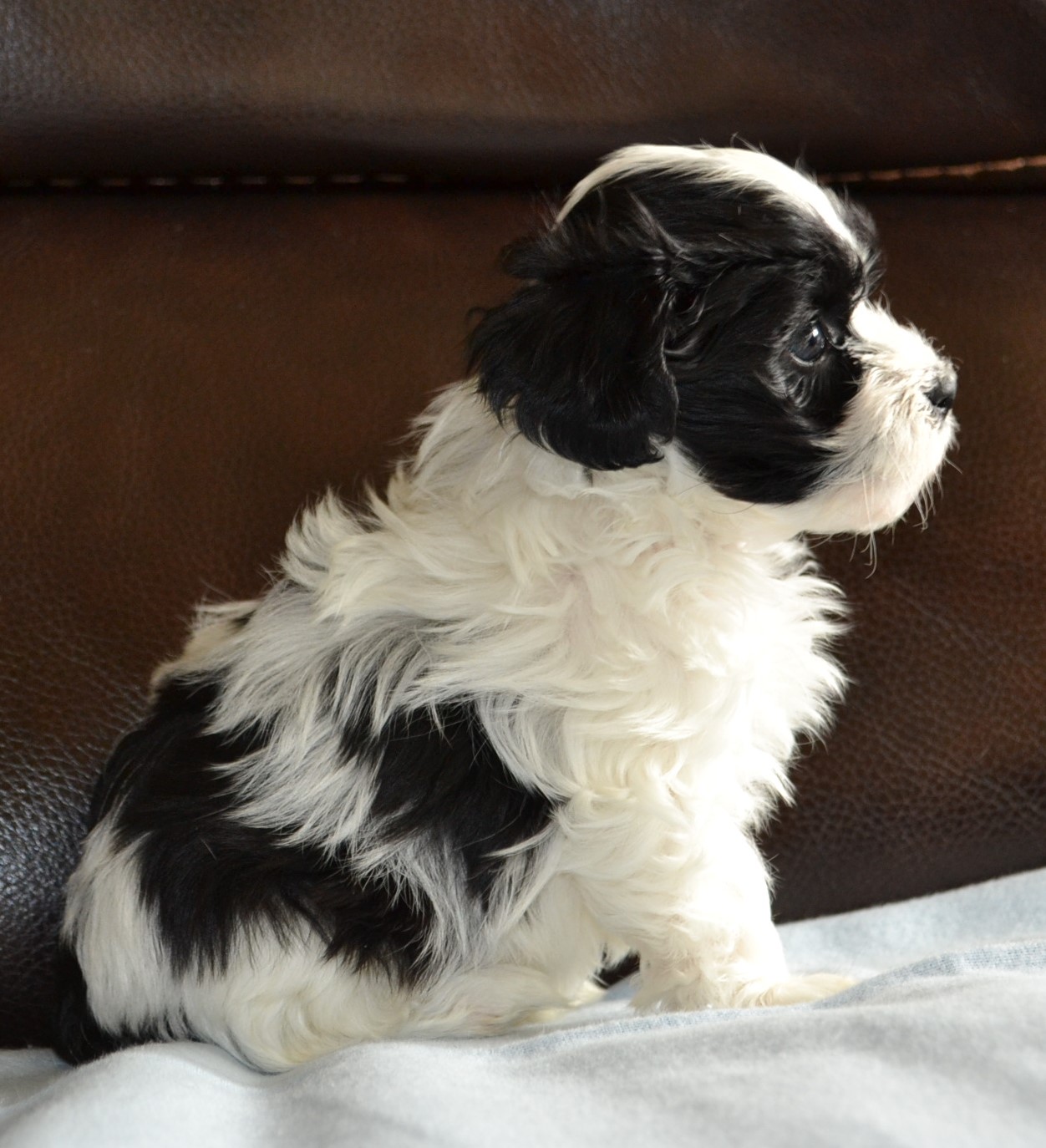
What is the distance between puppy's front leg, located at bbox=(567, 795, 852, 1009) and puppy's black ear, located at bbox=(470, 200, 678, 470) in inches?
18.1

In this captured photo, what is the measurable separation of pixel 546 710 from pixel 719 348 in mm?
511

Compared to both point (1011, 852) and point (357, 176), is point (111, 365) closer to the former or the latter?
point (357, 176)

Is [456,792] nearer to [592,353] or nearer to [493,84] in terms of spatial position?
[592,353]

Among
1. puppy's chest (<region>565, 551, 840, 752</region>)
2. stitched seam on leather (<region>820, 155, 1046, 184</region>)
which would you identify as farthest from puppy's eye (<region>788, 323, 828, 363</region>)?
stitched seam on leather (<region>820, 155, 1046, 184</region>)

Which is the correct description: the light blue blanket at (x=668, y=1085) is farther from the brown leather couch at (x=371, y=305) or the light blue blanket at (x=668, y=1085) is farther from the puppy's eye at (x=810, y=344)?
the puppy's eye at (x=810, y=344)

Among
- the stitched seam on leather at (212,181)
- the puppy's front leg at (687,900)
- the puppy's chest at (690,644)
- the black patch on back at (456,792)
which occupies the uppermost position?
the stitched seam on leather at (212,181)

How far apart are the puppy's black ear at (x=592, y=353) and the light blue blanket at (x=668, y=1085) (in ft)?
2.21

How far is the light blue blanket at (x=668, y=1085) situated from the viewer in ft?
3.80

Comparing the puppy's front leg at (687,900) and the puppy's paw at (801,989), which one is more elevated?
the puppy's front leg at (687,900)

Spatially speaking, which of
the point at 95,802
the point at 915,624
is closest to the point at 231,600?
the point at 95,802

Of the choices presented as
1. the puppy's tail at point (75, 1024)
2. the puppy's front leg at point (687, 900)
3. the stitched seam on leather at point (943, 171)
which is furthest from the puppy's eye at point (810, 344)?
the puppy's tail at point (75, 1024)

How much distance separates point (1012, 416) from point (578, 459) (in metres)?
1.07

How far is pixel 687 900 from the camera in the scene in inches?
66.3

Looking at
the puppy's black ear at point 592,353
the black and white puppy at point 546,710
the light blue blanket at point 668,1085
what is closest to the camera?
A: the light blue blanket at point 668,1085
